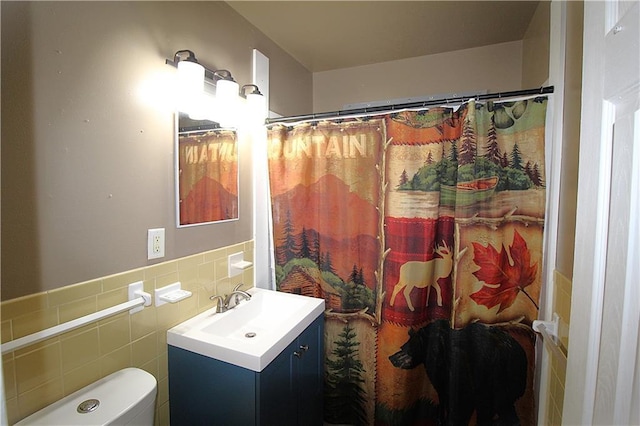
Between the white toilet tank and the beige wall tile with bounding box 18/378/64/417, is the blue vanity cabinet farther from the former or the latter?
the beige wall tile with bounding box 18/378/64/417

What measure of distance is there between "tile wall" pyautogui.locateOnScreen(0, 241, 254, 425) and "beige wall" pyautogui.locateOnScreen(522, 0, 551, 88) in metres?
2.05

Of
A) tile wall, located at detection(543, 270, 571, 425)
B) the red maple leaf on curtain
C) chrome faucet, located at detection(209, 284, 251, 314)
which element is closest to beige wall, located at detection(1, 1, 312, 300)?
chrome faucet, located at detection(209, 284, 251, 314)

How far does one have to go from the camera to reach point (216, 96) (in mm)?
1505

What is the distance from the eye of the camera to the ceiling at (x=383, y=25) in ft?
5.46

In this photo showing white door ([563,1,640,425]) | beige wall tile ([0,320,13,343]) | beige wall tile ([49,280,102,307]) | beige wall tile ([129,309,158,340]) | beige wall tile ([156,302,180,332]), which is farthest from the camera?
beige wall tile ([156,302,180,332])

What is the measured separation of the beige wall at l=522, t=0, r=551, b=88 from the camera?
4.93 feet

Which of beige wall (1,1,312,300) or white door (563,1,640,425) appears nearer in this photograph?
white door (563,1,640,425)

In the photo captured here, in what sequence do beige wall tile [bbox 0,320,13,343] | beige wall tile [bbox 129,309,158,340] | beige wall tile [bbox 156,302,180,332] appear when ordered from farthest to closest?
beige wall tile [bbox 156,302,180,332], beige wall tile [bbox 129,309,158,340], beige wall tile [bbox 0,320,13,343]

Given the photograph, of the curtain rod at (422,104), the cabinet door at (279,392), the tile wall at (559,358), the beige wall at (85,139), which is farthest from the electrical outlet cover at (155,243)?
the tile wall at (559,358)

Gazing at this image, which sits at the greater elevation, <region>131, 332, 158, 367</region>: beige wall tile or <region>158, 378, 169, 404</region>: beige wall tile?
<region>131, 332, 158, 367</region>: beige wall tile

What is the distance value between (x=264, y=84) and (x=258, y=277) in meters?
1.28

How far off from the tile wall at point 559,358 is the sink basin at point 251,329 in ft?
3.54

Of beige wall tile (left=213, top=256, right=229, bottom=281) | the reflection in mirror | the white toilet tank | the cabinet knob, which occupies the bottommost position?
the cabinet knob

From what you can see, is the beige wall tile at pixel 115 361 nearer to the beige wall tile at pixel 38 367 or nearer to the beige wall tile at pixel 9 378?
the beige wall tile at pixel 38 367
